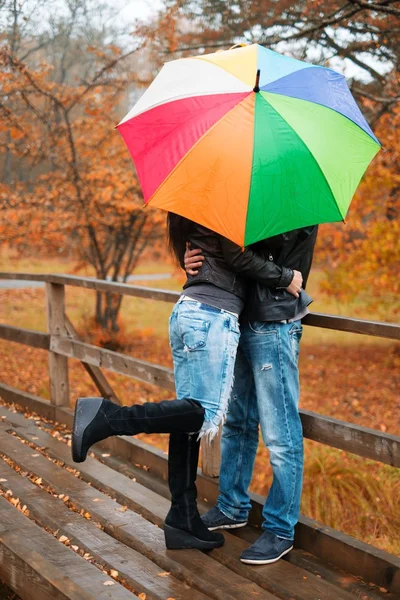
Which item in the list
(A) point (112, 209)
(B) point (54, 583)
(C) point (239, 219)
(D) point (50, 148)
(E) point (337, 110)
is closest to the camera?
(B) point (54, 583)

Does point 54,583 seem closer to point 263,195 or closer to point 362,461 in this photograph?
point 263,195

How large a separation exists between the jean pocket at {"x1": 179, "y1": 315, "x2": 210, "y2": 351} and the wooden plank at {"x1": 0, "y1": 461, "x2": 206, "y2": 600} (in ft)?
3.00

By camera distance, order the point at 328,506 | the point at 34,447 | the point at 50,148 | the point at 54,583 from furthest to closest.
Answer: the point at 50,148 < the point at 328,506 < the point at 34,447 < the point at 54,583

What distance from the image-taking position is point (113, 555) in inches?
119

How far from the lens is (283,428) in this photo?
10.1ft

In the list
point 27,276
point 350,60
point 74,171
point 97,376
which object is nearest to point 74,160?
point 74,171

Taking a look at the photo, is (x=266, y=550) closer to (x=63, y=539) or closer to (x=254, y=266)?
(x=63, y=539)

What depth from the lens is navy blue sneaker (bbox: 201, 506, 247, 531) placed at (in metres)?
3.39

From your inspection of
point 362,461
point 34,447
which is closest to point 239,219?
point 34,447

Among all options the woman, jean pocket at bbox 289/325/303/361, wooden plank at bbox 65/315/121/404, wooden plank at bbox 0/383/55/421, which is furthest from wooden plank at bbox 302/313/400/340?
wooden plank at bbox 0/383/55/421

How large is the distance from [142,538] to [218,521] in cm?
40

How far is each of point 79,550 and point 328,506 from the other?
3168mm

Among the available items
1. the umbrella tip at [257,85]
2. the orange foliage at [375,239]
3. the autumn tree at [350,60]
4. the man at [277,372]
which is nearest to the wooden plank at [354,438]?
the man at [277,372]

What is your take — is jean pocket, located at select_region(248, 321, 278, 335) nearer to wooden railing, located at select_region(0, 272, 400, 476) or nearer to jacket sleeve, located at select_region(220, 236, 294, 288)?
jacket sleeve, located at select_region(220, 236, 294, 288)
